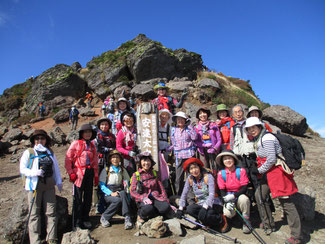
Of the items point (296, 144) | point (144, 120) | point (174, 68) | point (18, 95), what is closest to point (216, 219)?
point (296, 144)

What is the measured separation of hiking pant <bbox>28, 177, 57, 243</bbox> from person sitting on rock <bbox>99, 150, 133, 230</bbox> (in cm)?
95

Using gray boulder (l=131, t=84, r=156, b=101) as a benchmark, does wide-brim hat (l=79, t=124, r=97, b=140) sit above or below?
below

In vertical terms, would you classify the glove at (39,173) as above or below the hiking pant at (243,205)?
above

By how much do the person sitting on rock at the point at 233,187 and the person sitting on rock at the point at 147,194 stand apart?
1169 millimetres

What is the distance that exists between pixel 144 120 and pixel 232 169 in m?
2.46

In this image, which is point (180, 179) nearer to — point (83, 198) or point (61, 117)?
point (83, 198)

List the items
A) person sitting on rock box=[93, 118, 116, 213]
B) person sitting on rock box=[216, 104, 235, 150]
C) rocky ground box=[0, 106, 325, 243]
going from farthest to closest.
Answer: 1. person sitting on rock box=[216, 104, 235, 150]
2. person sitting on rock box=[93, 118, 116, 213]
3. rocky ground box=[0, 106, 325, 243]

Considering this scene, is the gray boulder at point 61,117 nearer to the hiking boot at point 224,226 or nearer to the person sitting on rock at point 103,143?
the person sitting on rock at point 103,143

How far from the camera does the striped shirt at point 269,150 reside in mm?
3480

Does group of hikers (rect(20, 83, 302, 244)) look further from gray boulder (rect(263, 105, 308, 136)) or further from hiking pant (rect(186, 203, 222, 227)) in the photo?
gray boulder (rect(263, 105, 308, 136))

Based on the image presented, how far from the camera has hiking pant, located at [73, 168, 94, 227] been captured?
3.99 metres

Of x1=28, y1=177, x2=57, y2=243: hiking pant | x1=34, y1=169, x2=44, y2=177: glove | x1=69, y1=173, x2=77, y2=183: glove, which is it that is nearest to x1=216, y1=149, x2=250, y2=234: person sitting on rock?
x1=69, y1=173, x2=77, y2=183: glove

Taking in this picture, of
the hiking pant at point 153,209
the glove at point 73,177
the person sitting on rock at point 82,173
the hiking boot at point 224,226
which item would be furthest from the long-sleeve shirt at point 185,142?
the glove at point 73,177

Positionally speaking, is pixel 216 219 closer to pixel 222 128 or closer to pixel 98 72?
pixel 222 128
